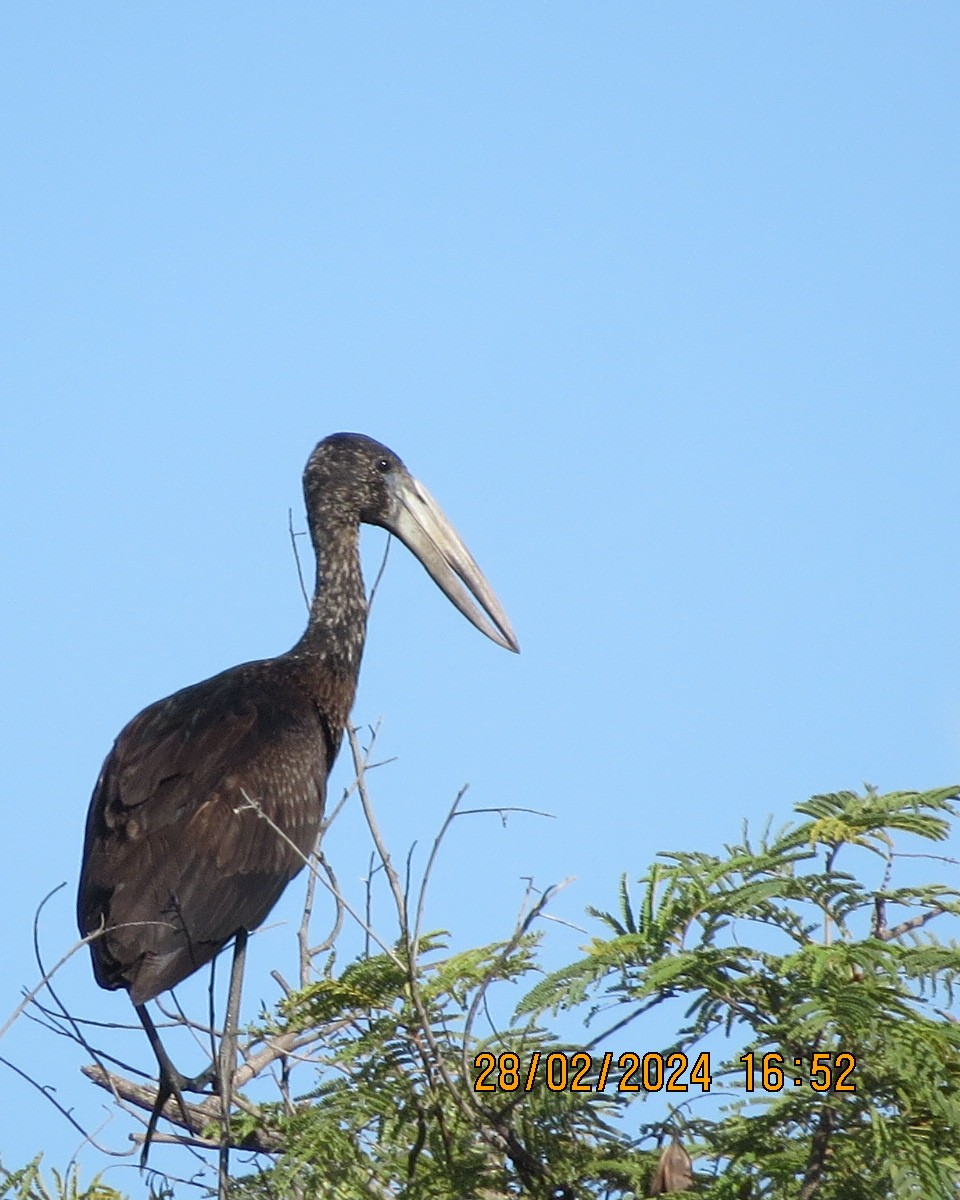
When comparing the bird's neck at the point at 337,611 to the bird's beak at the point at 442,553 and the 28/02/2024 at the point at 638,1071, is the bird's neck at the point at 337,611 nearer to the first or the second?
the bird's beak at the point at 442,553

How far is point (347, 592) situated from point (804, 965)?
4640 mm

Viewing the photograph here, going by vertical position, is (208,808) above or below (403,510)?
below

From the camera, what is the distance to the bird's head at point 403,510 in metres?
7.87

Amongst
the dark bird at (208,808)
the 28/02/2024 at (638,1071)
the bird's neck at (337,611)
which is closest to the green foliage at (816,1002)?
the 28/02/2024 at (638,1071)

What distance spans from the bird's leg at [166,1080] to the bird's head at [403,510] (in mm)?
Answer: 2811

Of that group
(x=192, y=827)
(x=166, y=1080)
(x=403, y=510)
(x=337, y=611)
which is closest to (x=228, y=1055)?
(x=166, y=1080)

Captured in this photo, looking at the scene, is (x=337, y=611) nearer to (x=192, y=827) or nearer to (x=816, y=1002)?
(x=192, y=827)

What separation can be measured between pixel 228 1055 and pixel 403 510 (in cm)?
359

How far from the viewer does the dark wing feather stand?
229 inches

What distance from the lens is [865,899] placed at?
343 cm

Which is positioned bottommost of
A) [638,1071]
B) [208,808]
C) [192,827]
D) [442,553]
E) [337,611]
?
[638,1071]

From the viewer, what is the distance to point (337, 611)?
7613 millimetres

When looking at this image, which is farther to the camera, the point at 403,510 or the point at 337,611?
the point at 403,510

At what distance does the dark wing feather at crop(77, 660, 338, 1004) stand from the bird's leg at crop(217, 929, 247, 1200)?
16 cm
